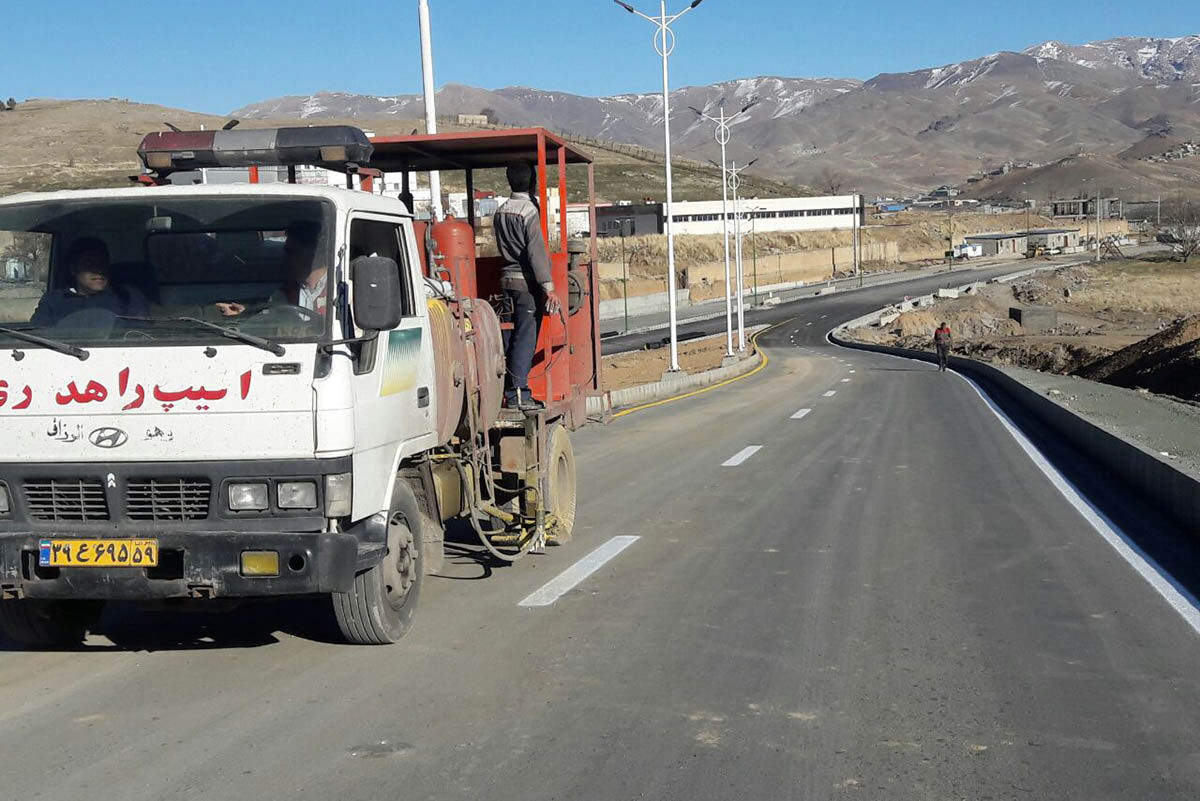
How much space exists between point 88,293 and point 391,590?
2.22m

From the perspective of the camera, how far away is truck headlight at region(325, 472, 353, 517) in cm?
596

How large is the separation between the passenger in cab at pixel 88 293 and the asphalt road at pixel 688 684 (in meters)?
1.87

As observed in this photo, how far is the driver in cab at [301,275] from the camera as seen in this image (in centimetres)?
610

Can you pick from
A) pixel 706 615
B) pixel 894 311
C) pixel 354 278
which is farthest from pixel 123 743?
pixel 894 311

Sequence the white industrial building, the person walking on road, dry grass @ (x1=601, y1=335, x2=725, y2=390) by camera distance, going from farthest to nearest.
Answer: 1. the white industrial building
2. dry grass @ (x1=601, y1=335, x2=725, y2=390)
3. the person walking on road

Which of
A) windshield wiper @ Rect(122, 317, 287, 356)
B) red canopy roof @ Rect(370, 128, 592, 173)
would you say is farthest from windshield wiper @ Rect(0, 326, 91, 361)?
red canopy roof @ Rect(370, 128, 592, 173)

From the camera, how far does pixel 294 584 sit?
19.2 ft

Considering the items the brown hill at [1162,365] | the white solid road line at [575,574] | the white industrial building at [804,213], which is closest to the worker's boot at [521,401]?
the white solid road line at [575,574]

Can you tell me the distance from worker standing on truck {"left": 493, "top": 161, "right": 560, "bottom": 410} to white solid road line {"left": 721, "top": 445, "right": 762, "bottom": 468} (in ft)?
23.0

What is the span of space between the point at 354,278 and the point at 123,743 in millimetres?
2347

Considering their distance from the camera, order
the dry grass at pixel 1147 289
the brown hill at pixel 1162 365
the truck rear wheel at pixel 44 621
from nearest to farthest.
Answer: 1. the truck rear wheel at pixel 44 621
2. the brown hill at pixel 1162 365
3. the dry grass at pixel 1147 289

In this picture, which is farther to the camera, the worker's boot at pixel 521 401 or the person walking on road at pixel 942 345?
the person walking on road at pixel 942 345

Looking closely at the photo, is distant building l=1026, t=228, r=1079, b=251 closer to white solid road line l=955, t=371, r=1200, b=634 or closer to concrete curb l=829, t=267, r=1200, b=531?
concrete curb l=829, t=267, r=1200, b=531

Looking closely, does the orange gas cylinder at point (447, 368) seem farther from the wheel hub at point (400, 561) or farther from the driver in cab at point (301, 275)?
the driver in cab at point (301, 275)
